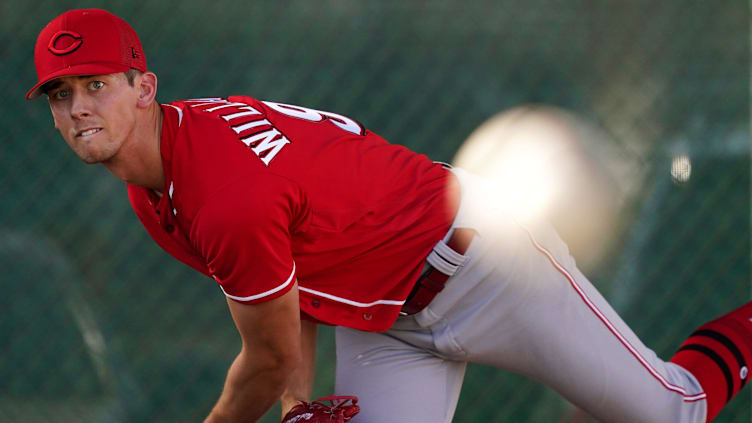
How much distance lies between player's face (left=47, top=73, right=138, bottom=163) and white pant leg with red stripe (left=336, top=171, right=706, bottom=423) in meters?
0.76

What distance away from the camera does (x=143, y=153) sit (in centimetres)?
153

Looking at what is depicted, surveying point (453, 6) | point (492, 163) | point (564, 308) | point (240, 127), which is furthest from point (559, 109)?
point (240, 127)

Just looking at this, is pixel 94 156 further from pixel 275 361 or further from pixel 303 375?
pixel 303 375

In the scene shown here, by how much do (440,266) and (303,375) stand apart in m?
0.61

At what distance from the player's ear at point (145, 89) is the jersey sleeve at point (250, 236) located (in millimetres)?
261

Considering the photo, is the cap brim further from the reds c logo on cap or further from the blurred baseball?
the blurred baseball

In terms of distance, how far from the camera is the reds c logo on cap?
1432 mm

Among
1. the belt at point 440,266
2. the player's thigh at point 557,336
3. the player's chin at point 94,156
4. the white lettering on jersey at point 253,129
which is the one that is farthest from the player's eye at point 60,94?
the player's thigh at point 557,336

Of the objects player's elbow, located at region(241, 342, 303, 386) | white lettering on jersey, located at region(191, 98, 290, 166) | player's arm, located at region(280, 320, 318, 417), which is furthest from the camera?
player's arm, located at region(280, 320, 318, 417)

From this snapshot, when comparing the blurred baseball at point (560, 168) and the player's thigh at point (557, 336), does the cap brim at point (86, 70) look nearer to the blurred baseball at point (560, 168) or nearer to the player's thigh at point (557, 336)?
the player's thigh at point (557, 336)

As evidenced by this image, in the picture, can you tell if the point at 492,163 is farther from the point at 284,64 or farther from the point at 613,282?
the point at 284,64

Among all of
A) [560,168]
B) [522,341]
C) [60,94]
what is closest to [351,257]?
[522,341]

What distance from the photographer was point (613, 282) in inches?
109

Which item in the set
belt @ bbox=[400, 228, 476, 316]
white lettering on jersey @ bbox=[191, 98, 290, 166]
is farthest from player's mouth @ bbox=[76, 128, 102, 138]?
belt @ bbox=[400, 228, 476, 316]
